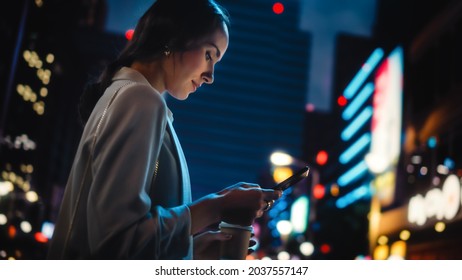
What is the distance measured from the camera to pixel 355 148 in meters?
40.7

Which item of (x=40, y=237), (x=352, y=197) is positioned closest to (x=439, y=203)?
(x=352, y=197)

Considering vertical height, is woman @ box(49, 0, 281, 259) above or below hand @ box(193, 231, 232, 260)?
above

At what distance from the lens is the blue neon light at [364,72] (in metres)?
29.4

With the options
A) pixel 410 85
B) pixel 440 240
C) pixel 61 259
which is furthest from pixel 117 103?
pixel 410 85

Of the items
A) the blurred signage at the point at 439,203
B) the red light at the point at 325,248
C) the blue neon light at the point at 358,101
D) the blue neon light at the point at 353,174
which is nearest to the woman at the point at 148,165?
the blurred signage at the point at 439,203

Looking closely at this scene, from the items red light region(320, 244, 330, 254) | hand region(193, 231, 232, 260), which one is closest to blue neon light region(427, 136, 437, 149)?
hand region(193, 231, 232, 260)

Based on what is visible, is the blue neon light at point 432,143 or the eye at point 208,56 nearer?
the eye at point 208,56

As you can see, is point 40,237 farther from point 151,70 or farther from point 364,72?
point 151,70

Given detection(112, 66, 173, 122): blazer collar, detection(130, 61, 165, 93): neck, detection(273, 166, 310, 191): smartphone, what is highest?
detection(130, 61, 165, 93): neck

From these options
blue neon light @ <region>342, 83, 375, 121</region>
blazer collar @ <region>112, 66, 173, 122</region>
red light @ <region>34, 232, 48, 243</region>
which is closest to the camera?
blazer collar @ <region>112, 66, 173, 122</region>

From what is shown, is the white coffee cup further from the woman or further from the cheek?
the cheek

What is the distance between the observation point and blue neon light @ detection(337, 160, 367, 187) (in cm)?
3805

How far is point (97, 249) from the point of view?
1259mm

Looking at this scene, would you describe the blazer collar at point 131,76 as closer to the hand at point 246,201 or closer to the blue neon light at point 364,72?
the hand at point 246,201
